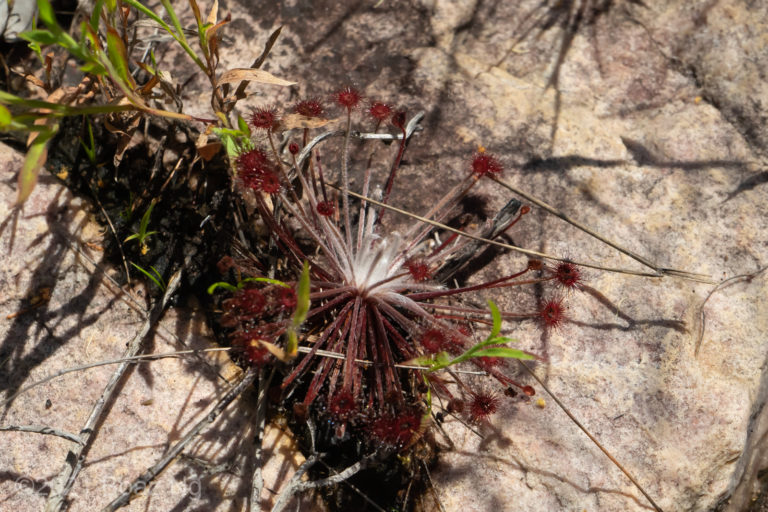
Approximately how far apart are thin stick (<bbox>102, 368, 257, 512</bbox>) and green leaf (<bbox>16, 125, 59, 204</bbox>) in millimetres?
1090

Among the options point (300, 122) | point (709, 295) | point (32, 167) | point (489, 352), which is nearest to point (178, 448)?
point (32, 167)

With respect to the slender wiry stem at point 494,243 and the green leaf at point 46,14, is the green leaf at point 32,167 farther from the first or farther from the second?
the slender wiry stem at point 494,243

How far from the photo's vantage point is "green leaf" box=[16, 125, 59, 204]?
2000 mm

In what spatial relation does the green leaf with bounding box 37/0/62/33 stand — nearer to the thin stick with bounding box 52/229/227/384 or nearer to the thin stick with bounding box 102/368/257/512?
the thin stick with bounding box 52/229/227/384

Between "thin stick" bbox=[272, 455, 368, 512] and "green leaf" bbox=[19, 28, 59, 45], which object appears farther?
"thin stick" bbox=[272, 455, 368, 512]

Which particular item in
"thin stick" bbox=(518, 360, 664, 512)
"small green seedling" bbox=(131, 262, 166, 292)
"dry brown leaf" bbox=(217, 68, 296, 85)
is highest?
"dry brown leaf" bbox=(217, 68, 296, 85)

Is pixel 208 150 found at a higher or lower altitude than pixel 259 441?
higher

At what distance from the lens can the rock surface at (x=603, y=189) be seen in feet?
8.75

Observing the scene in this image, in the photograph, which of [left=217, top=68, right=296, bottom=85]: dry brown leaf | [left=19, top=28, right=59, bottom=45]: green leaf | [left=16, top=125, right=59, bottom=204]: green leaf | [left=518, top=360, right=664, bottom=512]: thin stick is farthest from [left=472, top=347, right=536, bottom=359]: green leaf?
[left=19, top=28, right=59, bottom=45]: green leaf

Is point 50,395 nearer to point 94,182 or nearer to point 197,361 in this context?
point 197,361

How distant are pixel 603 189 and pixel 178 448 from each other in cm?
238

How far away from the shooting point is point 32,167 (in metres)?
2.03

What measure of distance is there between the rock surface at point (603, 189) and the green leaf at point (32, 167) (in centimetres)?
92

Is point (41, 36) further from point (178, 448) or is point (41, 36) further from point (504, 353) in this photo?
point (504, 353)
